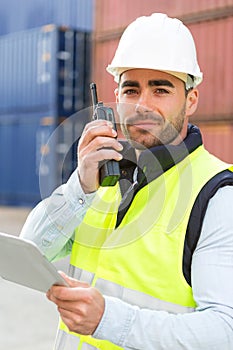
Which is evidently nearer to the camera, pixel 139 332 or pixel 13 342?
pixel 139 332

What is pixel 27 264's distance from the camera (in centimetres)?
129

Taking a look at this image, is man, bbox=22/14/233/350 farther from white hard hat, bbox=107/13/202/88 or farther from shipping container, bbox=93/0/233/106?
shipping container, bbox=93/0/233/106

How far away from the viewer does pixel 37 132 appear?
17.7 meters

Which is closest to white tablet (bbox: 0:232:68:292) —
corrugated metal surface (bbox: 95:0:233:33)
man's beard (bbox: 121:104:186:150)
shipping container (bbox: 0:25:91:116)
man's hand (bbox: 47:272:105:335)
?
man's hand (bbox: 47:272:105:335)

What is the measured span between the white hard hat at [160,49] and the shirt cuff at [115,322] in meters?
0.62

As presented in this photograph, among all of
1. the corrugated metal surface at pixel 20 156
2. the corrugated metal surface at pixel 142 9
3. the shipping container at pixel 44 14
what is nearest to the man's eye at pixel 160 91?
the corrugated metal surface at pixel 142 9

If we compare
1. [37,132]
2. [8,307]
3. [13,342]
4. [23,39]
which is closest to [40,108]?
[37,132]

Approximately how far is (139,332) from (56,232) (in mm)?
474

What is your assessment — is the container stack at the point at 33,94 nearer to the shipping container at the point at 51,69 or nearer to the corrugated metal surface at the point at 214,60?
the shipping container at the point at 51,69

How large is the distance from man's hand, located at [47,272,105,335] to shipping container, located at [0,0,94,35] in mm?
16614

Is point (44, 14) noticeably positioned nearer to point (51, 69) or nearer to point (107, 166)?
point (51, 69)

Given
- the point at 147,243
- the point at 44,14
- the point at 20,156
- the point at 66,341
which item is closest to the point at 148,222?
the point at 147,243

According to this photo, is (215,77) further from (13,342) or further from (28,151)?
(28,151)

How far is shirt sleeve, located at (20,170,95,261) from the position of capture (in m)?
1.63
